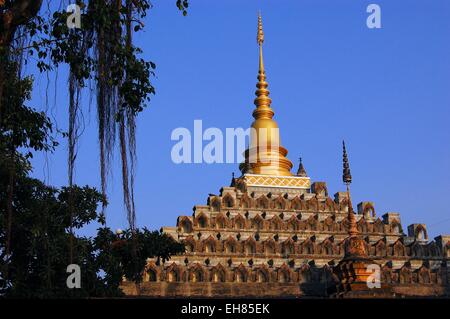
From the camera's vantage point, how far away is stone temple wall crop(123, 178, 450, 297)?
5097 cm

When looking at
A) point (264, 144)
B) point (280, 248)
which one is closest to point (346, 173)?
point (280, 248)

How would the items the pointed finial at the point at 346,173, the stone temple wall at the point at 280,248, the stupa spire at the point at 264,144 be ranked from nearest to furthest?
the pointed finial at the point at 346,173
the stone temple wall at the point at 280,248
the stupa spire at the point at 264,144

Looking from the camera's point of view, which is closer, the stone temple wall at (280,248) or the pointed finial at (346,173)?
the pointed finial at (346,173)

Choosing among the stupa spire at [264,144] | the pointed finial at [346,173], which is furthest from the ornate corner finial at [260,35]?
the pointed finial at [346,173]

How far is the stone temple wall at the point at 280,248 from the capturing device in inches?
2007

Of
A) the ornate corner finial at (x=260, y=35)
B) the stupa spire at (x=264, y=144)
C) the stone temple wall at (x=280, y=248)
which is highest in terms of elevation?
the ornate corner finial at (x=260, y=35)

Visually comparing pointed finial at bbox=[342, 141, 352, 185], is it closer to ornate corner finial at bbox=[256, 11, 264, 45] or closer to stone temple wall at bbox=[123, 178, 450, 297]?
stone temple wall at bbox=[123, 178, 450, 297]

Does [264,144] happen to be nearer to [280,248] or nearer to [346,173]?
[280,248]

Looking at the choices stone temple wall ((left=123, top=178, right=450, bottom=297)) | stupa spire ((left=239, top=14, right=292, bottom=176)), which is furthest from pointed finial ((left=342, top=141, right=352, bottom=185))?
stupa spire ((left=239, top=14, right=292, bottom=176))

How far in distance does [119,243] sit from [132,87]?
623 inches

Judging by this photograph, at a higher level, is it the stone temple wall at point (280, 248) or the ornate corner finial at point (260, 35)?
the ornate corner finial at point (260, 35)

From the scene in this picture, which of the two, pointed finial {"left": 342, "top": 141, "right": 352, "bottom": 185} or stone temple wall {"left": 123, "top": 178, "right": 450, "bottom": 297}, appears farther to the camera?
stone temple wall {"left": 123, "top": 178, "right": 450, "bottom": 297}

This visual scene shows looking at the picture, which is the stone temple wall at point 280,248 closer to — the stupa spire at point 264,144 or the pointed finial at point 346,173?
the stupa spire at point 264,144

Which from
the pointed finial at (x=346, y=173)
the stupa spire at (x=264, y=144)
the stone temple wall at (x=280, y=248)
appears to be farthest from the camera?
the stupa spire at (x=264, y=144)
